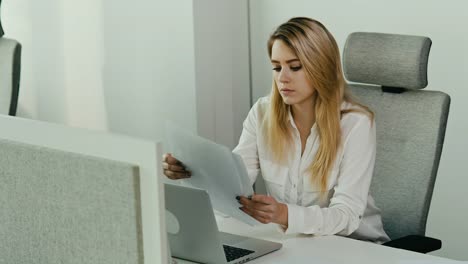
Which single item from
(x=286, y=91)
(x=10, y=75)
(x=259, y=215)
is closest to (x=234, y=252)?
(x=259, y=215)

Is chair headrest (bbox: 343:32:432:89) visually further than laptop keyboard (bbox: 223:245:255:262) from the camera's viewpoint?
Yes

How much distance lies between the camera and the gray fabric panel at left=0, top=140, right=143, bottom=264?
1.38 m

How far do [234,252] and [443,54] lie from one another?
162cm

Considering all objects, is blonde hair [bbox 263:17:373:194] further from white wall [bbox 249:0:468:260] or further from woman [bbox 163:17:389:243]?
white wall [bbox 249:0:468:260]

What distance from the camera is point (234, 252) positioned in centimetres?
232

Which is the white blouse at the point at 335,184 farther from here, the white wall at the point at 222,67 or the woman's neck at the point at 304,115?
the white wall at the point at 222,67

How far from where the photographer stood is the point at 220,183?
2355mm

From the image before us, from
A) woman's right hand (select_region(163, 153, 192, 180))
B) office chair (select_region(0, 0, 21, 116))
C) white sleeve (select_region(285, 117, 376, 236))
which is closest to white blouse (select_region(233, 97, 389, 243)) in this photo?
white sleeve (select_region(285, 117, 376, 236))

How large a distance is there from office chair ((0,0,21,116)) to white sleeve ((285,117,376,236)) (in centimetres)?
148

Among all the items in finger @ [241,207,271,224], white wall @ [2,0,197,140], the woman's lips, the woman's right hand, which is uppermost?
the woman's lips

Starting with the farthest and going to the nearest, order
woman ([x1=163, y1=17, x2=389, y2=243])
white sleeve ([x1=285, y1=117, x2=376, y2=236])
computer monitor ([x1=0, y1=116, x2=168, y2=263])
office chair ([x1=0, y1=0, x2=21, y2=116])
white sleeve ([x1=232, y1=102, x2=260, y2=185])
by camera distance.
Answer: office chair ([x1=0, y1=0, x2=21, y2=116])
white sleeve ([x1=232, y1=102, x2=260, y2=185])
woman ([x1=163, y1=17, x2=389, y2=243])
white sleeve ([x1=285, y1=117, x2=376, y2=236])
computer monitor ([x1=0, y1=116, x2=168, y2=263])

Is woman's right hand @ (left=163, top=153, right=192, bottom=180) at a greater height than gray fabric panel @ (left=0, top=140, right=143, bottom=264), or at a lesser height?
lesser

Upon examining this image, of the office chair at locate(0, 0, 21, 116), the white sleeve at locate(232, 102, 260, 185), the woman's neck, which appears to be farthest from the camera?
the office chair at locate(0, 0, 21, 116)

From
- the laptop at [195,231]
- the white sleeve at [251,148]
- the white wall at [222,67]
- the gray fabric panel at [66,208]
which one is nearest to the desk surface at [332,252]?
the laptop at [195,231]
